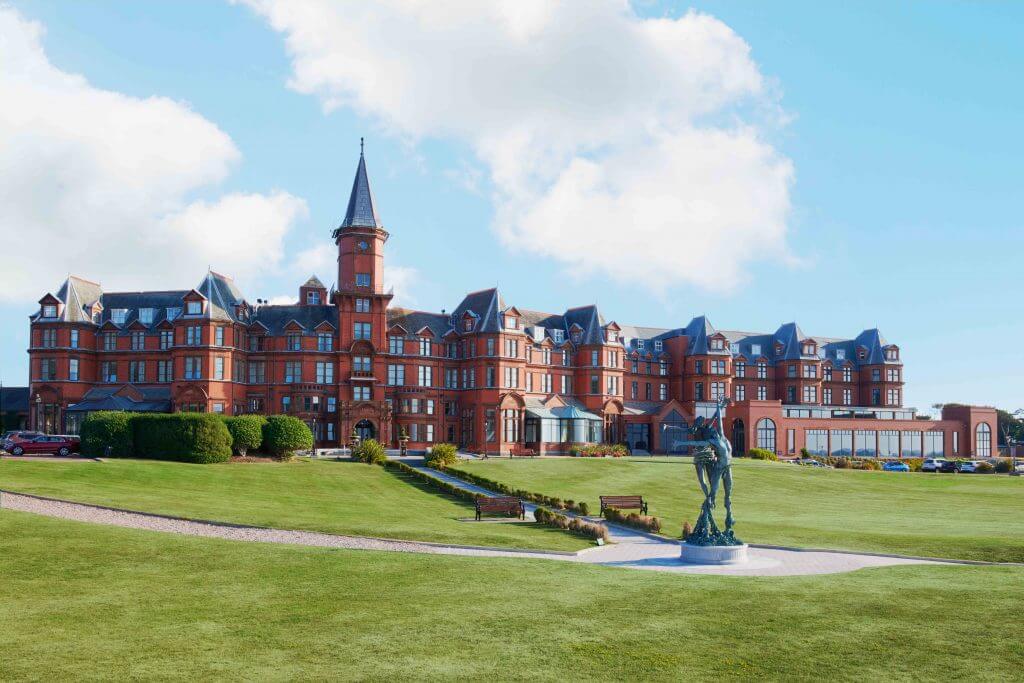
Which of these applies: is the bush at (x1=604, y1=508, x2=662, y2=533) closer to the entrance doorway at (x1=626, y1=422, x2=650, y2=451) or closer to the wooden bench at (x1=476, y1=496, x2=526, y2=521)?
the wooden bench at (x1=476, y1=496, x2=526, y2=521)

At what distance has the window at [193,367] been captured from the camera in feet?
242

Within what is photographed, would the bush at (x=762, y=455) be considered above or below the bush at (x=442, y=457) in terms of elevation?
below

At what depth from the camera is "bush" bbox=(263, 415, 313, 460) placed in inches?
2334

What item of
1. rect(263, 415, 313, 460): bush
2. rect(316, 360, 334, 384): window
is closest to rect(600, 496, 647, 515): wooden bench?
rect(263, 415, 313, 460): bush

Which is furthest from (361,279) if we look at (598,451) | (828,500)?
(828,500)

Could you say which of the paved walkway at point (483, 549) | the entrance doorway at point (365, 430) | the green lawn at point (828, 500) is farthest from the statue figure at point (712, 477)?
the entrance doorway at point (365, 430)

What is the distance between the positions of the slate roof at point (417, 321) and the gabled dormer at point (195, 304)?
16.5m

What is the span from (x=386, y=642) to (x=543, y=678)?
10.5 ft

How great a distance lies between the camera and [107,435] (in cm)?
5269

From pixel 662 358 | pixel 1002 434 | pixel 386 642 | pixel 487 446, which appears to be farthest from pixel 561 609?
pixel 1002 434

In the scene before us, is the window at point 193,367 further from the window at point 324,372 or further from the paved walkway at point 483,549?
the paved walkway at point 483,549

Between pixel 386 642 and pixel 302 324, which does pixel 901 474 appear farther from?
pixel 386 642

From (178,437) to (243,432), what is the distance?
496 centimetres

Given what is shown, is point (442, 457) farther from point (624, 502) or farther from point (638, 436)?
point (638, 436)
